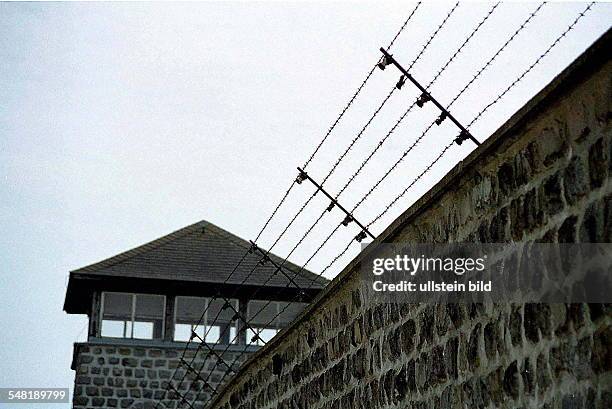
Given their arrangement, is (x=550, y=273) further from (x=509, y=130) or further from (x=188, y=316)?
(x=188, y=316)

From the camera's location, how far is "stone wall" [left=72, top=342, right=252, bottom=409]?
19188 millimetres

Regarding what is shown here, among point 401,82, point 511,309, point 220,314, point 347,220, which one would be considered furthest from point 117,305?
point 511,309

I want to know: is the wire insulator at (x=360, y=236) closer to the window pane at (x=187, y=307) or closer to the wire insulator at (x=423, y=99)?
the wire insulator at (x=423, y=99)

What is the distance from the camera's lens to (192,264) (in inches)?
802

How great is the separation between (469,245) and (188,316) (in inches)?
595

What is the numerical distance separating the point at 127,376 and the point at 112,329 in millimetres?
887

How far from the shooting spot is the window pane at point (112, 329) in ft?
64.3

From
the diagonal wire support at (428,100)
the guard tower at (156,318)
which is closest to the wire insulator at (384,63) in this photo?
the diagonal wire support at (428,100)

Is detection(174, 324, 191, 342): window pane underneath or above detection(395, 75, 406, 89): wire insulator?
above

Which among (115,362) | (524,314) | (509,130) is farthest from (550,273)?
(115,362)

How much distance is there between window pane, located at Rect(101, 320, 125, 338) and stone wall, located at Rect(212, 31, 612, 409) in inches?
519

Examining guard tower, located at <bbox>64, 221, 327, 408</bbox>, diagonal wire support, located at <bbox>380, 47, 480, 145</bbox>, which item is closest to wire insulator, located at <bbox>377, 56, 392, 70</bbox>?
diagonal wire support, located at <bbox>380, 47, 480, 145</bbox>

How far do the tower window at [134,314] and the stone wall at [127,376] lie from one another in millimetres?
362

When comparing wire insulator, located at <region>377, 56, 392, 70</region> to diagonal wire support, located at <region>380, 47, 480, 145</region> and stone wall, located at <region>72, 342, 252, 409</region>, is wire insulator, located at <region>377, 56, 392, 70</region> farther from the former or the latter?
stone wall, located at <region>72, 342, 252, 409</region>
